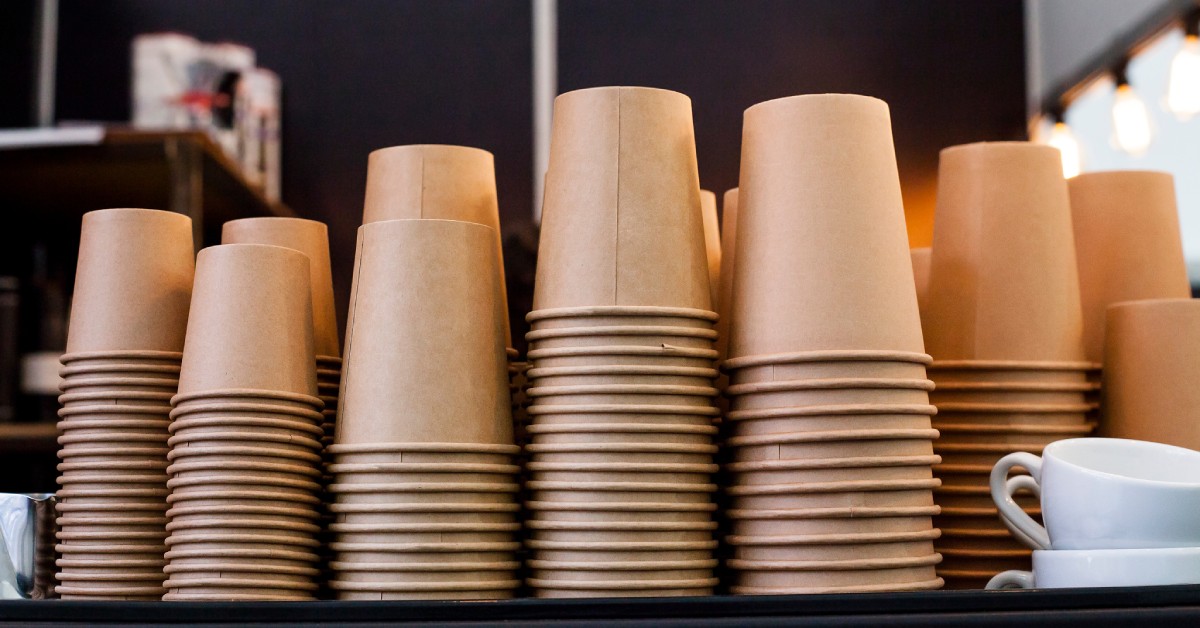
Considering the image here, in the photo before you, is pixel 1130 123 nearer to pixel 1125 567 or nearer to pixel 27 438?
pixel 1125 567

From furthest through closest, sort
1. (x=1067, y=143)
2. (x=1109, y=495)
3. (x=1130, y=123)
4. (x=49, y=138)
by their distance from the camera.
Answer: (x=1067, y=143)
(x=1130, y=123)
(x=49, y=138)
(x=1109, y=495)

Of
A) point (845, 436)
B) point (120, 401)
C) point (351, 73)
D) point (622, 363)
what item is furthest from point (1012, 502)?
point (351, 73)

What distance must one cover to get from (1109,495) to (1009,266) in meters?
0.22

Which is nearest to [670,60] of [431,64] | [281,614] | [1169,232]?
[431,64]

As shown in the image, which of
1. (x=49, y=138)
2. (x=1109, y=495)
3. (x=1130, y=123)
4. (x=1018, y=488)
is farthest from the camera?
(x=1130, y=123)

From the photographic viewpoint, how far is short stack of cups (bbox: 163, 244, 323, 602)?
717mm

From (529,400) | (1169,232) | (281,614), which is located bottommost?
(281,614)

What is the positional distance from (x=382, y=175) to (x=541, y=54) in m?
1.78

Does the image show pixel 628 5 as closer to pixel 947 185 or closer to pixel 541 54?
pixel 541 54

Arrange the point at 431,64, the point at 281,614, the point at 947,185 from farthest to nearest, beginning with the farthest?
the point at 431,64 → the point at 947,185 → the point at 281,614

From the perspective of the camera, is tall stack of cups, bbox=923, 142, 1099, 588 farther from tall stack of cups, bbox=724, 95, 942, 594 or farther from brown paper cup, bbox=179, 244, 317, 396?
brown paper cup, bbox=179, 244, 317, 396

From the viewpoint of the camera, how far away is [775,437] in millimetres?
716

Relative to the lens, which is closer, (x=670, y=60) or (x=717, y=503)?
(x=717, y=503)

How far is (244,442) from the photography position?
73 centimetres
